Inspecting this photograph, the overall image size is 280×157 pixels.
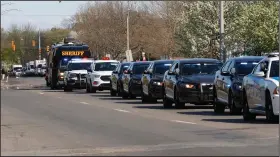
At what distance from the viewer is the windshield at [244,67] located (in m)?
21.6

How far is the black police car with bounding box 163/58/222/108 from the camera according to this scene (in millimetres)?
23906

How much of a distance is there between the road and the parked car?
15.4 inches

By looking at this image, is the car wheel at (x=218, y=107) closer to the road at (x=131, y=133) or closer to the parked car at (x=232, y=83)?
the parked car at (x=232, y=83)

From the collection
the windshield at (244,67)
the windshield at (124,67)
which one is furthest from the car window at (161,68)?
the windshield at (244,67)

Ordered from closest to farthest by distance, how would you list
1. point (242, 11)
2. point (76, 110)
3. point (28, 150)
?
point (28, 150) < point (76, 110) < point (242, 11)

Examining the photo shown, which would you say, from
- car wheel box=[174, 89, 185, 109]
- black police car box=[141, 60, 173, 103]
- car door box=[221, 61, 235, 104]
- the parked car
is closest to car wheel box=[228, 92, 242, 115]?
the parked car

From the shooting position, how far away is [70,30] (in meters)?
59.7

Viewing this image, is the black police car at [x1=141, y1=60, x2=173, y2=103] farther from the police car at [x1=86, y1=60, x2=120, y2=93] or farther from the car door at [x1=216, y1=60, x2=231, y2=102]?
the police car at [x1=86, y1=60, x2=120, y2=93]

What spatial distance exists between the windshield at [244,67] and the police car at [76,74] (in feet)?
73.7

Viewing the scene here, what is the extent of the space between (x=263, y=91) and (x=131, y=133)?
3.45 metres

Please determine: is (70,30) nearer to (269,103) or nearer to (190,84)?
(190,84)

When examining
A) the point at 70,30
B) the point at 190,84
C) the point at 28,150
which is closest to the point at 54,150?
the point at 28,150

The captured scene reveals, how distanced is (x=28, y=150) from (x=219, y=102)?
985 cm

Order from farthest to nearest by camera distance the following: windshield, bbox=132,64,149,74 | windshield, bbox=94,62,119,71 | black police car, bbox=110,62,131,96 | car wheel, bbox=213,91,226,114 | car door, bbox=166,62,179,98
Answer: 1. windshield, bbox=94,62,119,71
2. black police car, bbox=110,62,131,96
3. windshield, bbox=132,64,149,74
4. car door, bbox=166,62,179,98
5. car wheel, bbox=213,91,226,114
